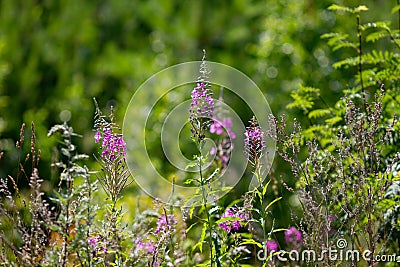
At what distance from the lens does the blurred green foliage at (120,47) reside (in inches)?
277

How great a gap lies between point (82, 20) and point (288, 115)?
4386 millimetres

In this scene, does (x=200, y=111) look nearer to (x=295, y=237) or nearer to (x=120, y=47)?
(x=295, y=237)

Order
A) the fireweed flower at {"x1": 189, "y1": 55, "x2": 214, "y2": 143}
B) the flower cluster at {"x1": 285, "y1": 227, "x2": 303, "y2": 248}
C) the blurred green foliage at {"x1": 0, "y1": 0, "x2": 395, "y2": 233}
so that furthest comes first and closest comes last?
the blurred green foliage at {"x1": 0, "y1": 0, "x2": 395, "y2": 233} < the flower cluster at {"x1": 285, "y1": 227, "x2": 303, "y2": 248} < the fireweed flower at {"x1": 189, "y1": 55, "x2": 214, "y2": 143}

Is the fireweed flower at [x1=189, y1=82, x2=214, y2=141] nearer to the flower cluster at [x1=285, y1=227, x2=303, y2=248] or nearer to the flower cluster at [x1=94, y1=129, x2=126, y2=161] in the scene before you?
the flower cluster at [x1=94, y1=129, x2=126, y2=161]

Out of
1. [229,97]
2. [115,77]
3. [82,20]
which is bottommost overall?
[229,97]

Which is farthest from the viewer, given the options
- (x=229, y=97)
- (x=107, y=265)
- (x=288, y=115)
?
(x=229, y=97)

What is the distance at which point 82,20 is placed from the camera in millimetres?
9250

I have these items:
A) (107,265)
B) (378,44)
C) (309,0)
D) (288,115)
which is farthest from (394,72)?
(309,0)

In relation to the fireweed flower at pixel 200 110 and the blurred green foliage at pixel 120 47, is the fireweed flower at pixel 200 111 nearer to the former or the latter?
the fireweed flower at pixel 200 110

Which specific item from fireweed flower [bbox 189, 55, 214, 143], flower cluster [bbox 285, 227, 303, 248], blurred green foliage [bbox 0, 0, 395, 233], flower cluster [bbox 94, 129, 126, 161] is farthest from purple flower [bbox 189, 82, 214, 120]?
blurred green foliage [bbox 0, 0, 395, 233]

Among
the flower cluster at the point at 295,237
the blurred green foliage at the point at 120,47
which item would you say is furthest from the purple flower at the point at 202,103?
the blurred green foliage at the point at 120,47

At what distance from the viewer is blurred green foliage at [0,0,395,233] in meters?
7.05

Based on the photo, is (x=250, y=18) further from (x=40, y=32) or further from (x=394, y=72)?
(x=394, y=72)

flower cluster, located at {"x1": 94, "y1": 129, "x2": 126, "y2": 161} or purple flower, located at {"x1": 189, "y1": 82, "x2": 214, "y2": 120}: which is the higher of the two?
purple flower, located at {"x1": 189, "y1": 82, "x2": 214, "y2": 120}
